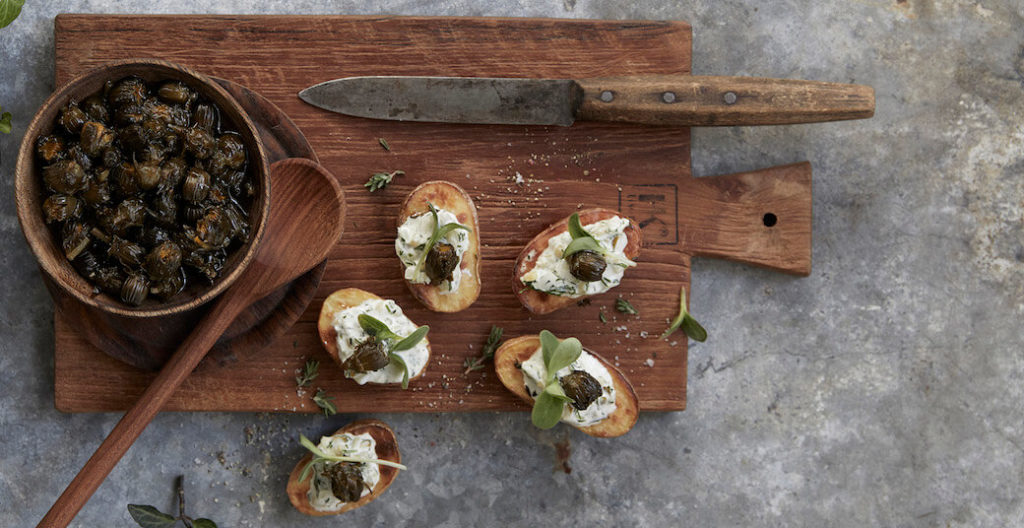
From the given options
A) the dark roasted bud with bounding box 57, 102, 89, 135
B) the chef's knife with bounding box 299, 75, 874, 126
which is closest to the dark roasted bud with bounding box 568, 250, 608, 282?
the chef's knife with bounding box 299, 75, 874, 126

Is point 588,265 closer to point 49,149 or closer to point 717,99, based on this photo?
point 717,99

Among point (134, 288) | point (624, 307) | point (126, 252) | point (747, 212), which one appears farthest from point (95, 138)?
point (747, 212)

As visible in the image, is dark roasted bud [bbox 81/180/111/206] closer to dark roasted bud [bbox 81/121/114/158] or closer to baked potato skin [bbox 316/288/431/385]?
dark roasted bud [bbox 81/121/114/158]

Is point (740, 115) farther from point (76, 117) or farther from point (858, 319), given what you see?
point (76, 117)

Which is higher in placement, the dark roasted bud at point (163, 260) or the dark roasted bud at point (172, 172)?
the dark roasted bud at point (172, 172)

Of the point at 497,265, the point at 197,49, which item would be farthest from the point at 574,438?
the point at 197,49

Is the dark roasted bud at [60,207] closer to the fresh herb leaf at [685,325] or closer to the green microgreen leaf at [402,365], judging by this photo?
the green microgreen leaf at [402,365]

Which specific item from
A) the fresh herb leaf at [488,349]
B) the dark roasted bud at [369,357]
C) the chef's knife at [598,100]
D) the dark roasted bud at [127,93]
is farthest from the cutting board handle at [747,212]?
the dark roasted bud at [127,93]
